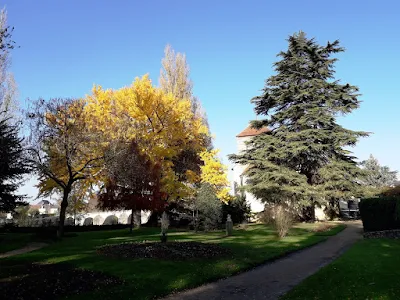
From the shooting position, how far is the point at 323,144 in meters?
29.1

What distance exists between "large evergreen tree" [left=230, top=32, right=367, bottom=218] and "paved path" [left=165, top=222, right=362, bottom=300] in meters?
14.6

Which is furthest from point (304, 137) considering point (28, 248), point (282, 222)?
point (28, 248)

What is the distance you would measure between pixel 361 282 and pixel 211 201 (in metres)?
15.9

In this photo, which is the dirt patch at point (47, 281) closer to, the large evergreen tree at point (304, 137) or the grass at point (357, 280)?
the grass at point (357, 280)

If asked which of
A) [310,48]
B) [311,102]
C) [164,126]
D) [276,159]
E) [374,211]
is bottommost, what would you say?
[374,211]

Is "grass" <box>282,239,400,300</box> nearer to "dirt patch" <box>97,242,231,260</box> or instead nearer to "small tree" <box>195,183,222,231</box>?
"dirt patch" <box>97,242,231,260</box>

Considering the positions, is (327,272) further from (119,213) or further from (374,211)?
(119,213)

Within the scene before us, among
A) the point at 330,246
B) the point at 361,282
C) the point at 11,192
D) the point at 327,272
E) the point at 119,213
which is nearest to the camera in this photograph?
the point at 361,282

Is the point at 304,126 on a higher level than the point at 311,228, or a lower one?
higher

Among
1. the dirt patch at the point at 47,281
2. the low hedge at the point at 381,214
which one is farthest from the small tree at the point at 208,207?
the dirt patch at the point at 47,281

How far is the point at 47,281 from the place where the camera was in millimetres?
8477

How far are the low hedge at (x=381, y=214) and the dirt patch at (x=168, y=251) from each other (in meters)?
10.5

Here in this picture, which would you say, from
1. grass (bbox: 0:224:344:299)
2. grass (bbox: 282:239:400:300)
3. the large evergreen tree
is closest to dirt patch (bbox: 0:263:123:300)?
grass (bbox: 0:224:344:299)

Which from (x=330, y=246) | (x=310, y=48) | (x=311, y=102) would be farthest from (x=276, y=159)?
(x=330, y=246)
